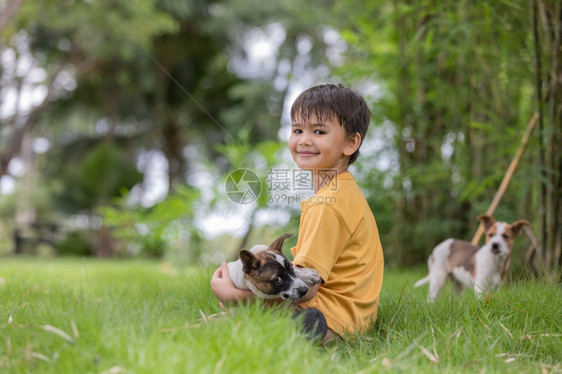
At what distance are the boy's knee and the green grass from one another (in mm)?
48

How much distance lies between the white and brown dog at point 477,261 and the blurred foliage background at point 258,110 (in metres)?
0.43

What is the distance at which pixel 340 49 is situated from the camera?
9.65 m

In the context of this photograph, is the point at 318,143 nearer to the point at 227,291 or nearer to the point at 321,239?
the point at 321,239

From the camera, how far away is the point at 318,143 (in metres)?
1.70

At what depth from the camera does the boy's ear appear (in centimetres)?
176

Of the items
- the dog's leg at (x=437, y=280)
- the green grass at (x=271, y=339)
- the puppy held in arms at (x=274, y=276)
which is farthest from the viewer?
the dog's leg at (x=437, y=280)

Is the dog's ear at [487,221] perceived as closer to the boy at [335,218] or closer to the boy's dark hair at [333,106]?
the boy at [335,218]

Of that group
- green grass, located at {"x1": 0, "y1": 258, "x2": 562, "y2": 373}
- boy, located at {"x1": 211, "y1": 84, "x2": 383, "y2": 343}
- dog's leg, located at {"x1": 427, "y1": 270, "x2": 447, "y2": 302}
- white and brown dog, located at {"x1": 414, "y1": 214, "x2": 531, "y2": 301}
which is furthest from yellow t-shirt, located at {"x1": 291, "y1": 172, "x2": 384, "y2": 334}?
dog's leg, located at {"x1": 427, "y1": 270, "x2": 447, "y2": 302}

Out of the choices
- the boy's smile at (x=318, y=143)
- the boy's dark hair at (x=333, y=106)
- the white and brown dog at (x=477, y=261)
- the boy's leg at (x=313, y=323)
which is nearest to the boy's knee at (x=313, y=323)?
the boy's leg at (x=313, y=323)

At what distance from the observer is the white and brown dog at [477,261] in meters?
2.28

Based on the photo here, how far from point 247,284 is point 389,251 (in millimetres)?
2361

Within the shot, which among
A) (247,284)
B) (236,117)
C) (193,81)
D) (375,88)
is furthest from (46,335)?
(193,81)

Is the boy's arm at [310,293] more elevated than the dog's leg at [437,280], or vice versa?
the boy's arm at [310,293]

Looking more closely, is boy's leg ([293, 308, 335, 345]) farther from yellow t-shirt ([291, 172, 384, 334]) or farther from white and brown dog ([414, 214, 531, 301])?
white and brown dog ([414, 214, 531, 301])
